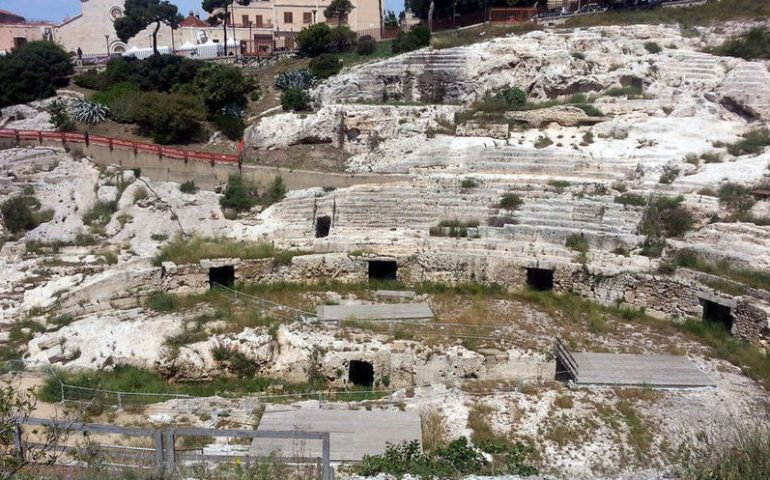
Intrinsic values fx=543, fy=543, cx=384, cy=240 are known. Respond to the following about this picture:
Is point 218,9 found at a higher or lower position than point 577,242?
higher

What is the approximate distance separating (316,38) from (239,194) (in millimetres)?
15258

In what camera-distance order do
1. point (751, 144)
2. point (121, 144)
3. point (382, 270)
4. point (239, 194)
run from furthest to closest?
point (121, 144) < point (239, 194) < point (751, 144) < point (382, 270)

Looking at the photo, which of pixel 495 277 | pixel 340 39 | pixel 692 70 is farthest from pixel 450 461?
pixel 340 39

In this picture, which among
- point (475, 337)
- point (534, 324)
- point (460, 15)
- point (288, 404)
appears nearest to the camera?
point (288, 404)

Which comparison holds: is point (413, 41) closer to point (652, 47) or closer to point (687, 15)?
point (652, 47)

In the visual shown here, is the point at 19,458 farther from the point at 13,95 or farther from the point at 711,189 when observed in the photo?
the point at 13,95

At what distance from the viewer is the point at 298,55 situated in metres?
32.2

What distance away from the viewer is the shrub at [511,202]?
17.5 metres

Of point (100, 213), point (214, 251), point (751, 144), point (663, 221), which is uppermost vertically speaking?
point (751, 144)

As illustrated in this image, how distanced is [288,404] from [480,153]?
13.2 meters

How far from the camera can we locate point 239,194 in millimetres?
19219

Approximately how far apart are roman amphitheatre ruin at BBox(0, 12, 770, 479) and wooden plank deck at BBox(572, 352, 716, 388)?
56 millimetres

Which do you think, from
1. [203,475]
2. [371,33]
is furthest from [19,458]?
[371,33]

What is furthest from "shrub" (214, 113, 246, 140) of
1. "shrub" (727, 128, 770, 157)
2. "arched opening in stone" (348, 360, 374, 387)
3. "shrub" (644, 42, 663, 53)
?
"shrub" (727, 128, 770, 157)
